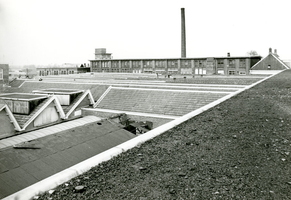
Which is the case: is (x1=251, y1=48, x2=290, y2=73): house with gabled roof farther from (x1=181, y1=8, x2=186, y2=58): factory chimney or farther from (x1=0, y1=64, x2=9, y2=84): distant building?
(x1=0, y1=64, x2=9, y2=84): distant building

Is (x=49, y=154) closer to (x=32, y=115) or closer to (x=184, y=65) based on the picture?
(x=32, y=115)

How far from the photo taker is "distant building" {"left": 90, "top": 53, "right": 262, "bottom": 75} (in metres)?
54.6

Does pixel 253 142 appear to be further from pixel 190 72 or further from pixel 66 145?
pixel 190 72

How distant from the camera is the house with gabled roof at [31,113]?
16.9m

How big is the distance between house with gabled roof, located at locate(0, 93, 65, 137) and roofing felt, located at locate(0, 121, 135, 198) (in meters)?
5.18

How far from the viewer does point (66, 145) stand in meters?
12.3

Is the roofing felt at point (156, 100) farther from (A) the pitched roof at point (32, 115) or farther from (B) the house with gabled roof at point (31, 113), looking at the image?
(A) the pitched roof at point (32, 115)

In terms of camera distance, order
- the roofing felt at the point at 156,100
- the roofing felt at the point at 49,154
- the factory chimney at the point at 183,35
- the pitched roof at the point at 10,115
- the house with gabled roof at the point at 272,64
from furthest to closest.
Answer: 1. the factory chimney at the point at 183,35
2. the house with gabled roof at the point at 272,64
3. the roofing felt at the point at 156,100
4. the pitched roof at the point at 10,115
5. the roofing felt at the point at 49,154

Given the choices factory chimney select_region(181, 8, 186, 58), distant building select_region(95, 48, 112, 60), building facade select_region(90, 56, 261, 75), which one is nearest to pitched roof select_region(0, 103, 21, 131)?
building facade select_region(90, 56, 261, 75)

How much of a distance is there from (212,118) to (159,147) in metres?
3.55

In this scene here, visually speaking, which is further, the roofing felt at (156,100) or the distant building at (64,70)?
the distant building at (64,70)

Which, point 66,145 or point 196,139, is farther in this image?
point 66,145


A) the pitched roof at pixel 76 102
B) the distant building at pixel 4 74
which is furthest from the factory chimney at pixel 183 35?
the pitched roof at pixel 76 102

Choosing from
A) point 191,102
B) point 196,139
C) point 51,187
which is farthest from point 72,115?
point 51,187
